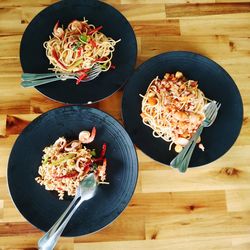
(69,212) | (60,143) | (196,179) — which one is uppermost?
(60,143)

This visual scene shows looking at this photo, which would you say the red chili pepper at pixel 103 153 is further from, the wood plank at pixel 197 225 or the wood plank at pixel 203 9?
the wood plank at pixel 203 9

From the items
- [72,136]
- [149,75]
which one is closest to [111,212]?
[72,136]

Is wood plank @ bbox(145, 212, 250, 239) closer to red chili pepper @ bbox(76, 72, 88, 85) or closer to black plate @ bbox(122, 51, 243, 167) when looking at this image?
black plate @ bbox(122, 51, 243, 167)

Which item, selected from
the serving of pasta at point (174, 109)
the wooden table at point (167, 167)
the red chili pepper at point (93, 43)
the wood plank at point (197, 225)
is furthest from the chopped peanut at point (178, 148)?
the red chili pepper at point (93, 43)

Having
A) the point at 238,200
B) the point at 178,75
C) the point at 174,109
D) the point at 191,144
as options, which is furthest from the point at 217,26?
the point at 238,200

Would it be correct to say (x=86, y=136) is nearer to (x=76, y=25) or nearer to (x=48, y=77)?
(x=48, y=77)

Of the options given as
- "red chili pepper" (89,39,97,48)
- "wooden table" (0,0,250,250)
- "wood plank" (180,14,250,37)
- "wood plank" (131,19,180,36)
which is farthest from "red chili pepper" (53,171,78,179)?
"wood plank" (180,14,250,37)
